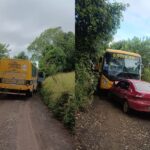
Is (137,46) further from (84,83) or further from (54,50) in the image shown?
(54,50)

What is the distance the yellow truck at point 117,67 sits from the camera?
2408 millimetres

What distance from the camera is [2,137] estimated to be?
2447mm

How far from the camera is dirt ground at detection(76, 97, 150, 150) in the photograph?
2.15 metres

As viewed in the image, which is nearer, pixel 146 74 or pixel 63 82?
pixel 146 74

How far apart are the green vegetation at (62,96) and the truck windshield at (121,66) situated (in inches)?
11.9

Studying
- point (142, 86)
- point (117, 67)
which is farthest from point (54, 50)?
point (142, 86)

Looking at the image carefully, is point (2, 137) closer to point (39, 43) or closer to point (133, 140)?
point (39, 43)

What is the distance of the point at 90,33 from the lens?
239 cm

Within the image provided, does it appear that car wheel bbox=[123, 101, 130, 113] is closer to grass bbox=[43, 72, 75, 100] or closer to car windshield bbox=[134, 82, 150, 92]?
car windshield bbox=[134, 82, 150, 92]

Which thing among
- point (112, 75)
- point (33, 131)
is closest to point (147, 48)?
point (112, 75)

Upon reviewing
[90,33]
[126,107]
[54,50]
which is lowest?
[126,107]

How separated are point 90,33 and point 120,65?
360mm

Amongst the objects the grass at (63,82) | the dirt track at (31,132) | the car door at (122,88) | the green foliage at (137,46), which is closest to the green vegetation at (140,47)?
the green foliage at (137,46)

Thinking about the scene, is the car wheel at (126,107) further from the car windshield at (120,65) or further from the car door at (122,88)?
the car windshield at (120,65)
